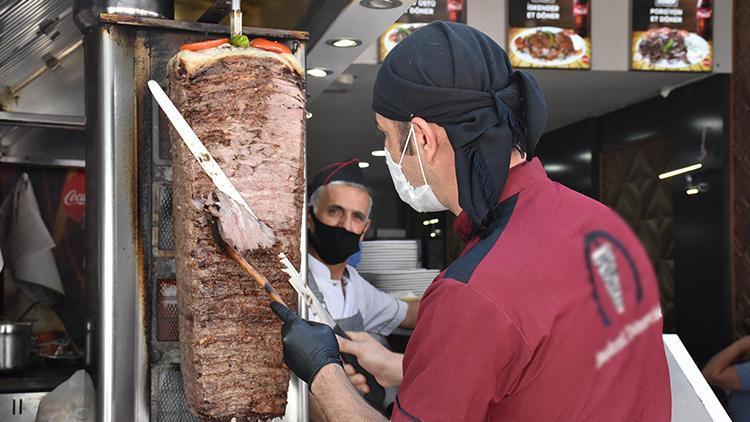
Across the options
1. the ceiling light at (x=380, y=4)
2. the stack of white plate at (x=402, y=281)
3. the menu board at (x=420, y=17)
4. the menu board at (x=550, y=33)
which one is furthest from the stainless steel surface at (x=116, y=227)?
the menu board at (x=550, y=33)

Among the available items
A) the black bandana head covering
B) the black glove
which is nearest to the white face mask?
the black bandana head covering

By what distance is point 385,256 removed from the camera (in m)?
5.26

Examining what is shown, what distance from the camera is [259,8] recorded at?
2.58 m

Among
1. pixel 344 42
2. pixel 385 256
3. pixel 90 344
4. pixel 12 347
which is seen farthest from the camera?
pixel 385 256

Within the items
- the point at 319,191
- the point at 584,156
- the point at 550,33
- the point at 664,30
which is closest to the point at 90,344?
the point at 319,191

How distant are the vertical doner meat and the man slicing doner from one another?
1.24 ft

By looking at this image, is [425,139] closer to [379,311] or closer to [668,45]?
[379,311]

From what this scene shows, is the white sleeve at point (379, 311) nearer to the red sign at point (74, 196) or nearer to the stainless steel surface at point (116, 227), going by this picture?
the stainless steel surface at point (116, 227)

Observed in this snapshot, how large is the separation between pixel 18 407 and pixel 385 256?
256cm

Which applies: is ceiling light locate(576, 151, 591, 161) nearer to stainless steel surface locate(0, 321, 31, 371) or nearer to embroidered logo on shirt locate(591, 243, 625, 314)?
stainless steel surface locate(0, 321, 31, 371)

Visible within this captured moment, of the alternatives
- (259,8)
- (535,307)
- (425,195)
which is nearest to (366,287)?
(259,8)

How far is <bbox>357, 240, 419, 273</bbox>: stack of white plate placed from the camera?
525 cm

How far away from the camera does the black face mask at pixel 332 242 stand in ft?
10.9

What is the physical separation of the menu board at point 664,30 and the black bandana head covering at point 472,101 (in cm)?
505
